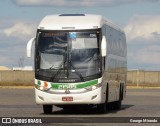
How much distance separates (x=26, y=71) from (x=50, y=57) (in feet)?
269

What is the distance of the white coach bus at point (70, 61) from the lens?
2645 cm

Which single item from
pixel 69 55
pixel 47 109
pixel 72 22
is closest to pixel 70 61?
pixel 69 55

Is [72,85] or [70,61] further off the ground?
[70,61]

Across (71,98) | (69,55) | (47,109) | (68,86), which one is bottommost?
(47,109)

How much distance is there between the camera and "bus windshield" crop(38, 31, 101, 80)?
26750 mm

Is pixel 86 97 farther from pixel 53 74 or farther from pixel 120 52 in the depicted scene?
pixel 120 52

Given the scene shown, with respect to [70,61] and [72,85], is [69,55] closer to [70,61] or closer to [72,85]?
[70,61]

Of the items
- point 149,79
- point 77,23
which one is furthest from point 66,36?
point 149,79

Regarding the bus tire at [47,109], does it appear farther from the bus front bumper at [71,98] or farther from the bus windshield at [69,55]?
the bus windshield at [69,55]

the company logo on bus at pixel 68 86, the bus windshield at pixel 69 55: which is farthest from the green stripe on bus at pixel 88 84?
the bus windshield at pixel 69 55

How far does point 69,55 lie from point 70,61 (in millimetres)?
237

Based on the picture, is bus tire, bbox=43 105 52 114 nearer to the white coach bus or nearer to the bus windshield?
the white coach bus

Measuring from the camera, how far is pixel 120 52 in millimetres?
33000

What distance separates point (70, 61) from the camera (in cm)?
2678
